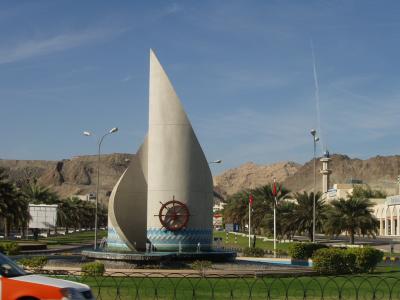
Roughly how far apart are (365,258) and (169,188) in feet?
30.7

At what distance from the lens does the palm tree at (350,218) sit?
182 feet

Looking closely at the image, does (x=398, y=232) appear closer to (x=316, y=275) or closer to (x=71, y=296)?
(x=316, y=275)

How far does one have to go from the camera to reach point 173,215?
30250mm

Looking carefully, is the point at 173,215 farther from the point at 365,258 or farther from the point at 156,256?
the point at 365,258

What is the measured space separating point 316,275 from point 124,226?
10154 mm

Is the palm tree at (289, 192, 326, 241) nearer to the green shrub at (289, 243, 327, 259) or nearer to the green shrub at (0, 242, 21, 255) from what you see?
the green shrub at (289, 243, 327, 259)

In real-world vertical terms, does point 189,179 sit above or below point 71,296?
above

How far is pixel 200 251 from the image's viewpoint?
3033cm

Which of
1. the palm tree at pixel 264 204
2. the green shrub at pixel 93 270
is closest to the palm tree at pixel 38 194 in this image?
the palm tree at pixel 264 204

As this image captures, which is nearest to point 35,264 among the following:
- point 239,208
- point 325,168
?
point 239,208

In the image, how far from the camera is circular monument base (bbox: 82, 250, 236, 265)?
88.4 feet

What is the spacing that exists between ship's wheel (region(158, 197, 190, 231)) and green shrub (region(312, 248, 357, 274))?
6383mm

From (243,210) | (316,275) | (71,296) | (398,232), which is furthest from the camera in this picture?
(398,232)

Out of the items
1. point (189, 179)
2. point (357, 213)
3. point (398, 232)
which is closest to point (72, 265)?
point (189, 179)
